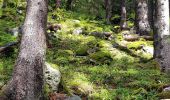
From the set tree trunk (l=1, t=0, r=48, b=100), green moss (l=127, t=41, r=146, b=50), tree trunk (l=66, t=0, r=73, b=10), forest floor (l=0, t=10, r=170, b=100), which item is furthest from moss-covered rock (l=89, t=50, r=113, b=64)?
tree trunk (l=66, t=0, r=73, b=10)

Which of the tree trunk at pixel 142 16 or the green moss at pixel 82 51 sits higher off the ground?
the tree trunk at pixel 142 16

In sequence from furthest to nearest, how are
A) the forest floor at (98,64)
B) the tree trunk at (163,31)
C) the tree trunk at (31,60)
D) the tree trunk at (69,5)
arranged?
1. the tree trunk at (69,5)
2. the tree trunk at (163,31)
3. the forest floor at (98,64)
4. the tree trunk at (31,60)

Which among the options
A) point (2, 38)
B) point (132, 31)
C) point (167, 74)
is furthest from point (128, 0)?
point (167, 74)

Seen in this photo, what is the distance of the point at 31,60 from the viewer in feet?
29.2

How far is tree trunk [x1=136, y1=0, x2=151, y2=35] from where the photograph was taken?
20000 millimetres

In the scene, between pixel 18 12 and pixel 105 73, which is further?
pixel 18 12

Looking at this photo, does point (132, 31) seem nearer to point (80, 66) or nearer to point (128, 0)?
point (80, 66)

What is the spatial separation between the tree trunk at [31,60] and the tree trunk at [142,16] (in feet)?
36.9

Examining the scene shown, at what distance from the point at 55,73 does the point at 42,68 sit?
0.85 metres

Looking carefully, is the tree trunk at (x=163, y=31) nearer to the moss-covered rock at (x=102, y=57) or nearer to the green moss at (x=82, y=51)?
the moss-covered rock at (x=102, y=57)

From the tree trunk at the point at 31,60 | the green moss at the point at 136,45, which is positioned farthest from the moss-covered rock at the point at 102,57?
the tree trunk at the point at 31,60

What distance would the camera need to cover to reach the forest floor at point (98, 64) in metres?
10.0

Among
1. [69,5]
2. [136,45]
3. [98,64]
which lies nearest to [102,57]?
A: [98,64]

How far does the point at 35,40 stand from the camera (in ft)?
30.2
